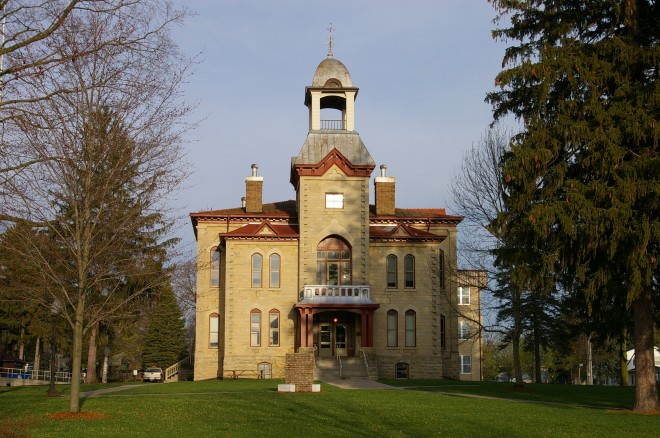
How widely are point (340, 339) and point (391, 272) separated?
5.03 m

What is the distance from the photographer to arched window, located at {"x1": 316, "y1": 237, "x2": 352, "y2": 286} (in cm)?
4784

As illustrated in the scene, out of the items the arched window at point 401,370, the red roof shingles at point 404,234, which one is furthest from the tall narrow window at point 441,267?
the arched window at point 401,370

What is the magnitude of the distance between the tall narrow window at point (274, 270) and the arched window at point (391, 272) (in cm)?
655

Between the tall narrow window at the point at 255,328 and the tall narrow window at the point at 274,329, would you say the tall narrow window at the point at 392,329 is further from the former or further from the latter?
the tall narrow window at the point at 255,328

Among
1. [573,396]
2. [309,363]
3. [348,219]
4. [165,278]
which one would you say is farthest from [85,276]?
[348,219]

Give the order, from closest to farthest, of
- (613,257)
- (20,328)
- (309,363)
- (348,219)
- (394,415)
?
(394,415), (613,257), (309,363), (348,219), (20,328)

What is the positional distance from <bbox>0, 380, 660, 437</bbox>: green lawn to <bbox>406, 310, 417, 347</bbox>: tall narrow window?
1952 cm

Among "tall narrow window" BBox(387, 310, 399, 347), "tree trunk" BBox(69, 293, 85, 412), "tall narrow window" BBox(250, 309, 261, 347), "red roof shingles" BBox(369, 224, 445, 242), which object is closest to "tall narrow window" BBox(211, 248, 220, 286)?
"tall narrow window" BBox(250, 309, 261, 347)

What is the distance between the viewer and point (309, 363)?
2880 centimetres

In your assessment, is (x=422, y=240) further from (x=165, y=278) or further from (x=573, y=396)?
(x=165, y=278)

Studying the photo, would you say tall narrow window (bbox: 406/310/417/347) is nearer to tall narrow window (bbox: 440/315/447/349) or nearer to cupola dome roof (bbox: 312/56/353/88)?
tall narrow window (bbox: 440/315/447/349)

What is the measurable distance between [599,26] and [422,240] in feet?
80.7

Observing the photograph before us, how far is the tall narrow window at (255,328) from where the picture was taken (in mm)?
47312

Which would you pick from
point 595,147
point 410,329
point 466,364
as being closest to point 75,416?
point 595,147
